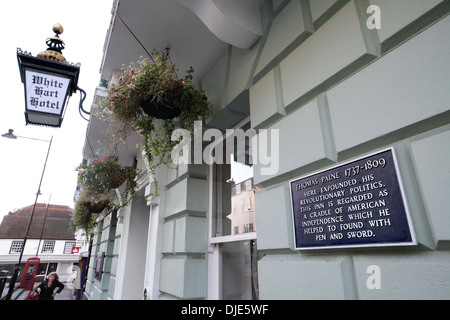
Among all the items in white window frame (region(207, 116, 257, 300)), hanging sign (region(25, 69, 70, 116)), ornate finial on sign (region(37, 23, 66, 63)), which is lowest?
white window frame (region(207, 116, 257, 300))

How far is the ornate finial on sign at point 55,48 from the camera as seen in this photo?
10.8ft

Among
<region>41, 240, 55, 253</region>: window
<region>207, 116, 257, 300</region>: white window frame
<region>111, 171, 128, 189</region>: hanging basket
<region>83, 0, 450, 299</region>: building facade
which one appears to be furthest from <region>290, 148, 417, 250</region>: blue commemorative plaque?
<region>41, 240, 55, 253</region>: window

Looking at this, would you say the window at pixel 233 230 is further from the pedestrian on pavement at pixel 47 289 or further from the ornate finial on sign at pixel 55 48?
the pedestrian on pavement at pixel 47 289

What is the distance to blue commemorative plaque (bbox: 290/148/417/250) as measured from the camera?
54.3 inches

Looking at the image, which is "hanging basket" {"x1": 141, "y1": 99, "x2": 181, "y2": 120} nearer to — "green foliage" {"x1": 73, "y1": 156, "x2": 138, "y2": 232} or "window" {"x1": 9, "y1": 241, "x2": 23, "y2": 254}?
"green foliage" {"x1": 73, "y1": 156, "x2": 138, "y2": 232}

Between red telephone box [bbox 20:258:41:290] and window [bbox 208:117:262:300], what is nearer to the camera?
Result: window [bbox 208:117:262:300]

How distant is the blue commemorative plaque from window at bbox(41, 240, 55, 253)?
50580 millimetres

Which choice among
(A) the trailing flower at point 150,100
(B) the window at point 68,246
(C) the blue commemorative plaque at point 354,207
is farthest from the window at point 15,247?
(C) the blue commemorative plaque at point 354,207

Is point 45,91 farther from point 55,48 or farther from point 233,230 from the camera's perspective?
point 233,230

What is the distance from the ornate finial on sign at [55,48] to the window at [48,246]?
1900 inches

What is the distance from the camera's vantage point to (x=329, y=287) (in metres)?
1.65

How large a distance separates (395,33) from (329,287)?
1613mm

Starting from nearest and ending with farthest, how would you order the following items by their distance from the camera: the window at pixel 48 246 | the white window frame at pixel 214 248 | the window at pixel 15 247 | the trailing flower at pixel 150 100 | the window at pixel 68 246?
the trailing flower at pixel 150 100, the white window frame at pixel 214 248, the window at pixel 15 247, the window at pixel 48 246, the window at pixel 68 246
